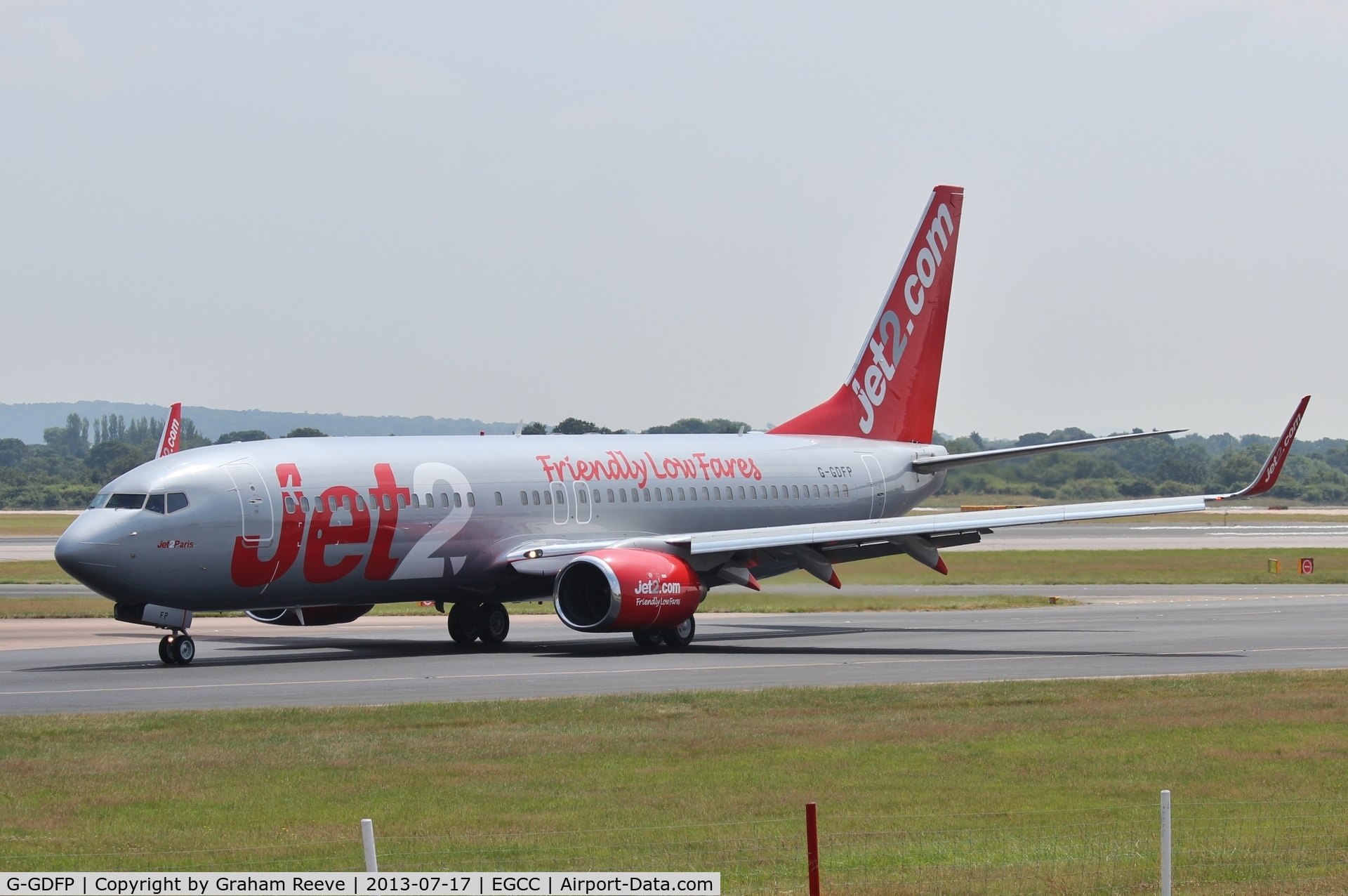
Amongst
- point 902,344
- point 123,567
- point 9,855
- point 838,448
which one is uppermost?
point 902,344

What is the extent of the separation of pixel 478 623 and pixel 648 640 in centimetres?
409

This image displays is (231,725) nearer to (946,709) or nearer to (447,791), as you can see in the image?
(447,791)

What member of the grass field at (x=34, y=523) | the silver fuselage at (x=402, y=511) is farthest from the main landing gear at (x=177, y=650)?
the grass field at (x=34, y=523)

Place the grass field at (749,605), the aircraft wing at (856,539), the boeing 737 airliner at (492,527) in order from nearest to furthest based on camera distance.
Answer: the boeing 737 airliner at (492,527) < the aircraft wing at (856,539) < the grass field at (749,605)

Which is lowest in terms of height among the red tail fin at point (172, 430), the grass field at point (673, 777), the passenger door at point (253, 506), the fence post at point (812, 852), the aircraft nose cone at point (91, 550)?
the grass field at point (673, 777)

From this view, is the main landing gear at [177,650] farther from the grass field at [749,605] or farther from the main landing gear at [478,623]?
the grass field at [749,605]

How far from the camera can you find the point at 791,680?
29.1 meters

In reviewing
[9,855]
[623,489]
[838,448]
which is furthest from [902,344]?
[9,855]

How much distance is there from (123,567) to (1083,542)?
66074mm

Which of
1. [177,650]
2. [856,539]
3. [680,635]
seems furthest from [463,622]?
[856,539]

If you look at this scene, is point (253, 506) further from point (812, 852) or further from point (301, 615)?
point (812, 852)

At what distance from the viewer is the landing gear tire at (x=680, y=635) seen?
119 feet

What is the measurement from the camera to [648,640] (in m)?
36.2

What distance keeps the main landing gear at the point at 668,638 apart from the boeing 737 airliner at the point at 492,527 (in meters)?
0.05
